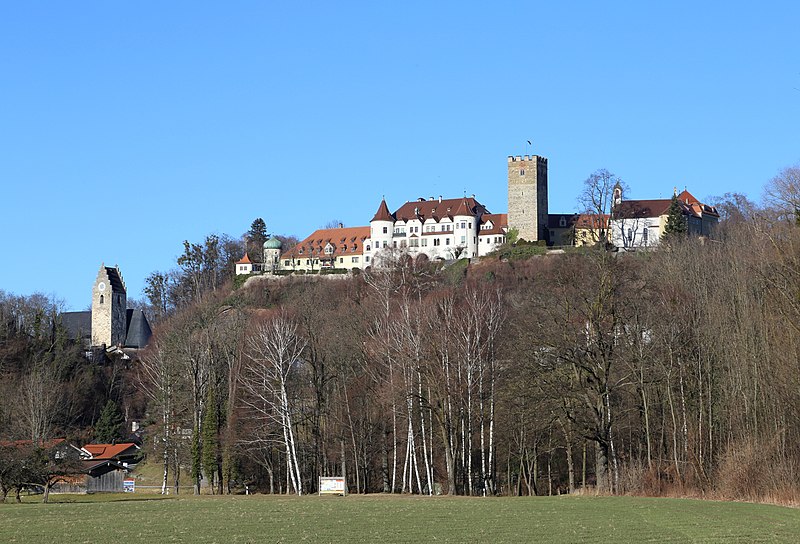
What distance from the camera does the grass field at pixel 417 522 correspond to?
76.3ft

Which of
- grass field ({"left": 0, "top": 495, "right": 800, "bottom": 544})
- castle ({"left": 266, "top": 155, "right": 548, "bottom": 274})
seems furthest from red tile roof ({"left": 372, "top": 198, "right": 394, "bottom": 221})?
grass field ({"left": 0, "top": 495, "right": 800, "bottom": 544})

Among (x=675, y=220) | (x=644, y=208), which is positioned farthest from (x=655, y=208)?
(x=675, y=220)

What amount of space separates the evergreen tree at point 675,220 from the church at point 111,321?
2142 inches

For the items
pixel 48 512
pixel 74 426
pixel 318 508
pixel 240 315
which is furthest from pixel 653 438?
pixel 74 426

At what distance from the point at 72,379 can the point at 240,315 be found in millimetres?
23479

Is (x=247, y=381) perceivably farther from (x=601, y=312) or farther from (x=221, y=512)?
(x=221, y=512)

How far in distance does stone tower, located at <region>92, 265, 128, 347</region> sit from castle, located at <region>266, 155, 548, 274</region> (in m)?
13.2

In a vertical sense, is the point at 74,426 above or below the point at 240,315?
below

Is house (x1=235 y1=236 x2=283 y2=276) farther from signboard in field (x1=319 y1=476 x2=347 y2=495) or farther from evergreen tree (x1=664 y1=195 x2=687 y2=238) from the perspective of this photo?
signboard in field (x1=319 y1=476 x2=347 y2=495)

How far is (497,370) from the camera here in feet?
171

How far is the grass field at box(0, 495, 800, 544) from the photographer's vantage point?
916 inches

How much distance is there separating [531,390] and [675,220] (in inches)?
2579

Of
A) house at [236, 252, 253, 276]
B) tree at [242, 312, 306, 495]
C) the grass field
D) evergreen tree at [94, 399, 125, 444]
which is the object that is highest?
house at [236, 252, 253, 276]

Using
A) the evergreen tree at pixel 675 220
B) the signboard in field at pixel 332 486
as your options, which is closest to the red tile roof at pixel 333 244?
the evergreen tree at pixel 675 220
